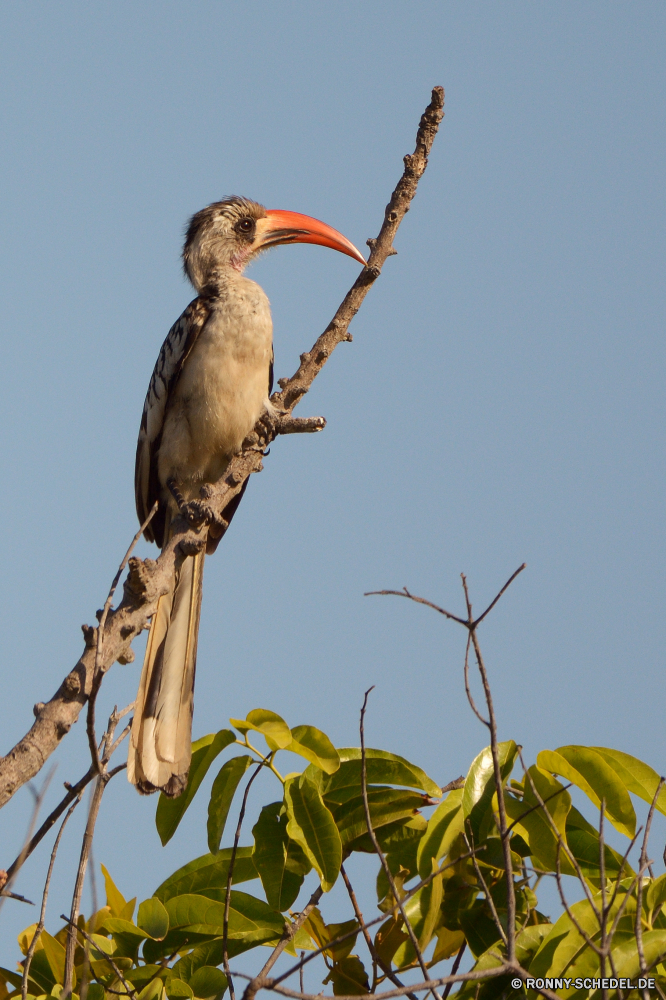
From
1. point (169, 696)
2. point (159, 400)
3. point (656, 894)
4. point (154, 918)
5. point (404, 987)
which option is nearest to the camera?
point (404, 987)

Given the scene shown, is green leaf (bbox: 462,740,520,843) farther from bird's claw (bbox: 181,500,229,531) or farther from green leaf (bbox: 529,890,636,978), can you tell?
bird's claw (bbox: 181,500,229,531)

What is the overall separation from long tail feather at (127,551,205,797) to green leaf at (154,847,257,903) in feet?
0.73

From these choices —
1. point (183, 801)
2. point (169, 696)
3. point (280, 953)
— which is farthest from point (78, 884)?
point (169, 696)

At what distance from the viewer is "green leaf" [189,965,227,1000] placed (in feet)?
6.79

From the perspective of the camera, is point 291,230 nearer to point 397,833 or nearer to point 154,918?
point 397,833

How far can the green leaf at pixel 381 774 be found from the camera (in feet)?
7.37

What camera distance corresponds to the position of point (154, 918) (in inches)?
85.9

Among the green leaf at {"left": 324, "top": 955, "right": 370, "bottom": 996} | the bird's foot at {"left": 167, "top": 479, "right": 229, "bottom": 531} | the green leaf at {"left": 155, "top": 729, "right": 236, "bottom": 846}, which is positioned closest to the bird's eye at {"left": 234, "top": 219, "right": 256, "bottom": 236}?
the bird's foot at {"left": 167, "top": 479, "right": 229, "bottom": 531}

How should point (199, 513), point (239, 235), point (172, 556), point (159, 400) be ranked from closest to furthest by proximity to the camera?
1. point (172, 556)
2. point (199, 513)
3. point (159, 400)
4. point (239, 235)

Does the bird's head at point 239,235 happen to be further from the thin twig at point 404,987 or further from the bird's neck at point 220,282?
the thin twig at point 404,987

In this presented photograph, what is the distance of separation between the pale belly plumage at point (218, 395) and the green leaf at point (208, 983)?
2.22 m

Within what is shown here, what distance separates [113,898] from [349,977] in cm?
65

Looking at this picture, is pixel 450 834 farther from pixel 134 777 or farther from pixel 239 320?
pixel 239 320

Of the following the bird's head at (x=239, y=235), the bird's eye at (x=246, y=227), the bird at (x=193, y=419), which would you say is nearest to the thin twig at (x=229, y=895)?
the bird at (x=193, y=419)
